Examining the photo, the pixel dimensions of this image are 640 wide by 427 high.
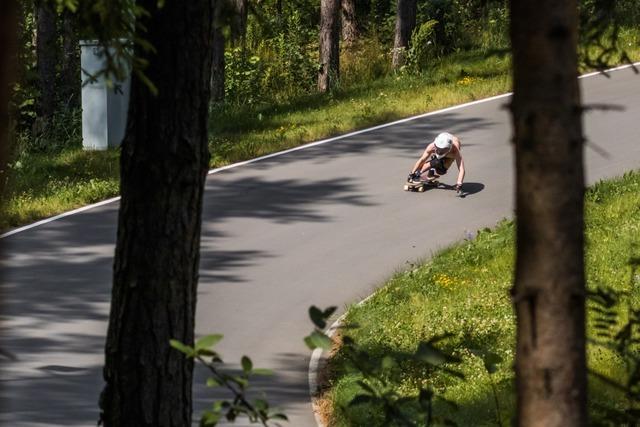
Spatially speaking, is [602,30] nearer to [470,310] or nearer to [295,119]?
[470,310]

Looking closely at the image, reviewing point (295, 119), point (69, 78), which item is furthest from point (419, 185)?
point (69, 78)

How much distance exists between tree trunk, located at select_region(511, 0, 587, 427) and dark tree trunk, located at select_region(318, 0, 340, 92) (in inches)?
1035

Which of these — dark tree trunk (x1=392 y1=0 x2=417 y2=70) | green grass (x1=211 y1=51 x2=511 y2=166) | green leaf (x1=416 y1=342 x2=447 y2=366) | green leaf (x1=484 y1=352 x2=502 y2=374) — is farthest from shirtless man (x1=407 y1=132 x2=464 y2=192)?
green leaf (x1=416 y1=342 x2=447 y2=366)

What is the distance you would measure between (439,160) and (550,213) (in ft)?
52.0

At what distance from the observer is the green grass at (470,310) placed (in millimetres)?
9906

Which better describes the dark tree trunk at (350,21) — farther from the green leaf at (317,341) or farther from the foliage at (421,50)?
the green leaf at (317,341)

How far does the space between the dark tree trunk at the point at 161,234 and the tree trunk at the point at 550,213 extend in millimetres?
2503

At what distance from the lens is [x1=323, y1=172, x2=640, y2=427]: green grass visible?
9.91 meters

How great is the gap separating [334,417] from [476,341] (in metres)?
1.48

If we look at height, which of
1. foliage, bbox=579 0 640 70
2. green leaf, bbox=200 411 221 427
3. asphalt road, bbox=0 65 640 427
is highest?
foliage, bbox=579 0 640 70

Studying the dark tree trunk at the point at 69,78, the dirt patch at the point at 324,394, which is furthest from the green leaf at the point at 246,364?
the dark tree trunk at the point at 69,78

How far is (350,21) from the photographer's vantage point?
3638 centimetres

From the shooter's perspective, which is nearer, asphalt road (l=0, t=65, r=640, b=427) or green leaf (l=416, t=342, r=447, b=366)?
green leaf (l=416, t=342, r=447, b=366)

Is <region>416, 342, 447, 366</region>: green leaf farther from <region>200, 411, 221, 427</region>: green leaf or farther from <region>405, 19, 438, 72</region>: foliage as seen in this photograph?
<region>405, 19, 438, 72</region>: foliage
